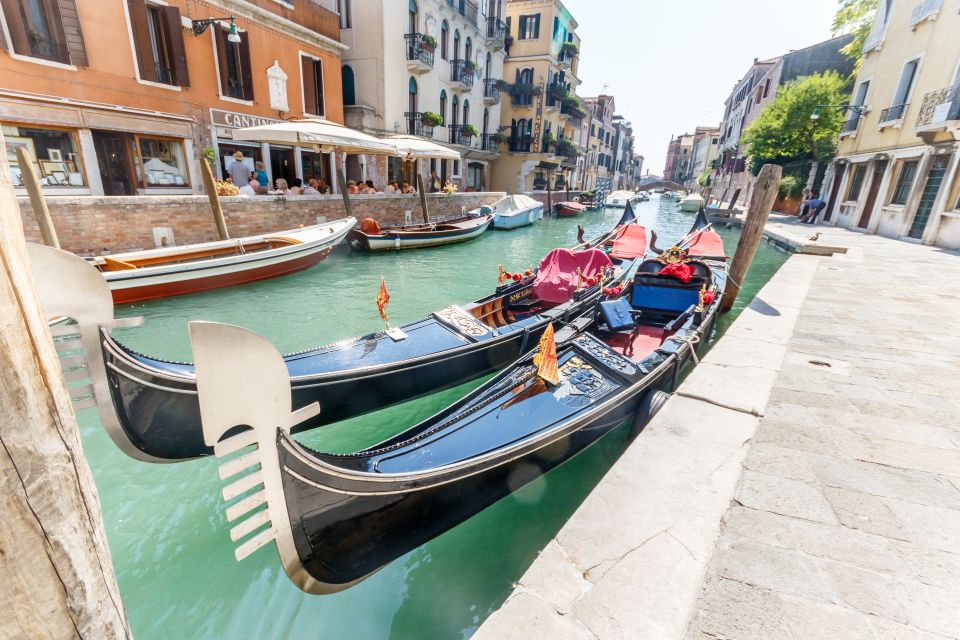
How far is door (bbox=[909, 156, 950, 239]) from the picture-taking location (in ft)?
35.5

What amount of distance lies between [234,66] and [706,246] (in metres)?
11.9

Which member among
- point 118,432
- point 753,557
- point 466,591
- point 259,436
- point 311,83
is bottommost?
point 466,591

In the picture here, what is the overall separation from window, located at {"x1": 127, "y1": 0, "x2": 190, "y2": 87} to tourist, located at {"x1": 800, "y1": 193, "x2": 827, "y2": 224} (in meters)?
19.6

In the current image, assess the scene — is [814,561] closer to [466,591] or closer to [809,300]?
[466,591]

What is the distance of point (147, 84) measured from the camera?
923 centimetres

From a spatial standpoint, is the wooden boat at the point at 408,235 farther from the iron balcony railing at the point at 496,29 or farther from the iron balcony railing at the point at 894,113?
the iron balcony railing at the point at 496,29

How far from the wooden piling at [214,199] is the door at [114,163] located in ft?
8.44

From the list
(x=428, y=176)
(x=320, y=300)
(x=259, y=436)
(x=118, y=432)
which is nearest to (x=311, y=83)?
(x=428, y=176)

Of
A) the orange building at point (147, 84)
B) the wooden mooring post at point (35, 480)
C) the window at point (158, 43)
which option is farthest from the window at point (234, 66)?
the wooden mooring post at point (35, 480)

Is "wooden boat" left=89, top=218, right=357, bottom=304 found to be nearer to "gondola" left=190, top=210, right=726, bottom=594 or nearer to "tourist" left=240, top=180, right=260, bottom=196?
"tourist" left=240, top=180, right=260, bottom=196

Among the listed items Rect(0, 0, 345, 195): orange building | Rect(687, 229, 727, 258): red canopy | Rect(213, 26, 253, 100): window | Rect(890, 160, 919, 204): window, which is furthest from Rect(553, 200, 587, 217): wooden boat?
Rect(213, 26, 253, 100): window

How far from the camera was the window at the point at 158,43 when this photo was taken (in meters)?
9.01

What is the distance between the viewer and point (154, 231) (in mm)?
8141

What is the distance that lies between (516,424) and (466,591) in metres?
1.01
